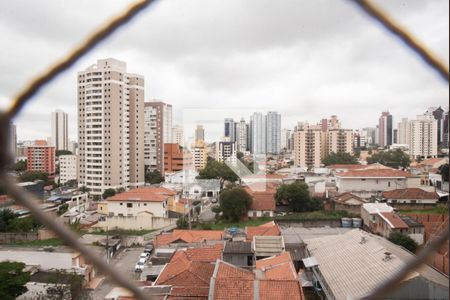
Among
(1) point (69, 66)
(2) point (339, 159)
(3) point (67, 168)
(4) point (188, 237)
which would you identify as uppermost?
(1) point (69, 66)

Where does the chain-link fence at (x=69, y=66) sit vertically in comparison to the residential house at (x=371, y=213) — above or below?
above

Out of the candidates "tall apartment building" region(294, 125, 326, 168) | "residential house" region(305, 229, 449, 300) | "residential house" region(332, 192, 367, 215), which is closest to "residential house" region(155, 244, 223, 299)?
"residential house" region(305, 229, 449, 300)

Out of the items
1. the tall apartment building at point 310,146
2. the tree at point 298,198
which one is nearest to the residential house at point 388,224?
the tree at point 298,198

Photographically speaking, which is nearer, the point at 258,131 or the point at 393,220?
the point at 393,220

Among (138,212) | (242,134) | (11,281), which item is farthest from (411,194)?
(242,134)

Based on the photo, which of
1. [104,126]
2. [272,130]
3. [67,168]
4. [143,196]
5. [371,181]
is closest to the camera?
[143,196]

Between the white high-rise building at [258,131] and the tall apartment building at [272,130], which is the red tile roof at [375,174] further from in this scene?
the tall apartment building at [272,130]

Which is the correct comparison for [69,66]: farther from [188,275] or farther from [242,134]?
[242,134]
